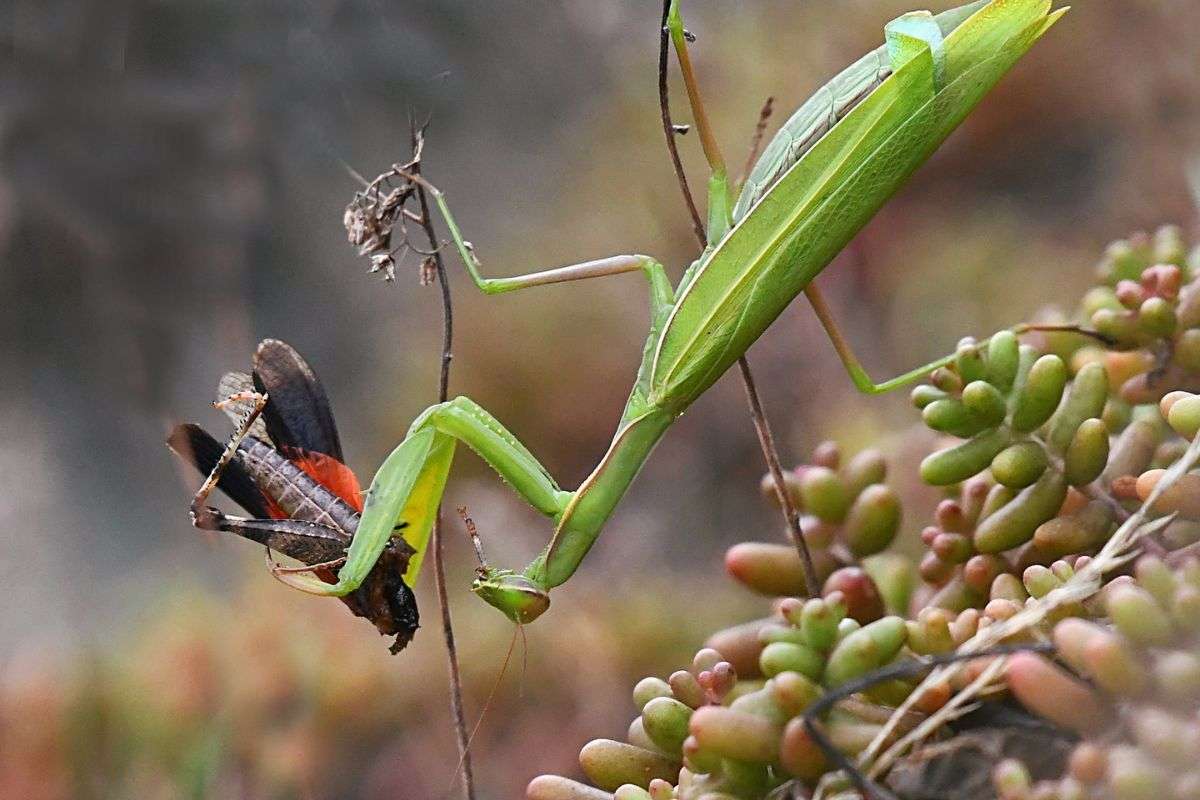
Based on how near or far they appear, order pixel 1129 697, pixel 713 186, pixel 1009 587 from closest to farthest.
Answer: pixel 1129 697, pixel 1009 587, pixel 713 186

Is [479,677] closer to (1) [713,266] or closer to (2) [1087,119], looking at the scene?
(1) [713,266]

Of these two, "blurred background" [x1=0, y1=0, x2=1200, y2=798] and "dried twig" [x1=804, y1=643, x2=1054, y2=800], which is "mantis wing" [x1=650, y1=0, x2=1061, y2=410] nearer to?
"dried twig" [x1=804, y1=643, x2=1054, y2=800]

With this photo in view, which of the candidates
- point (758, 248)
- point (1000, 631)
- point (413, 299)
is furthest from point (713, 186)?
point (413, 299)

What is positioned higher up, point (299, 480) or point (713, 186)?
point (713, 186)

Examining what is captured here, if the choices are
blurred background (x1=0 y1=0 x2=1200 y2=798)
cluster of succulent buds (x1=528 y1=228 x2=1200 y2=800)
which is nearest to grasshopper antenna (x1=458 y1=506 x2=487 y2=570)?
cluster of succulent buds (x1=528 y1=228 x2=1200 y2=800)

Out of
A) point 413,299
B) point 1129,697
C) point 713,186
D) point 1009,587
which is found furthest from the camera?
point 413,299

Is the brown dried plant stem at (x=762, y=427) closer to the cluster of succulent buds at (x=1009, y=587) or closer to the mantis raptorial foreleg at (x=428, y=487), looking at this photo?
the cluster of succulent buds at (x=1009, y=587)

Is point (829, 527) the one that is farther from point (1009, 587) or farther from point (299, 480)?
point (299, 480)
